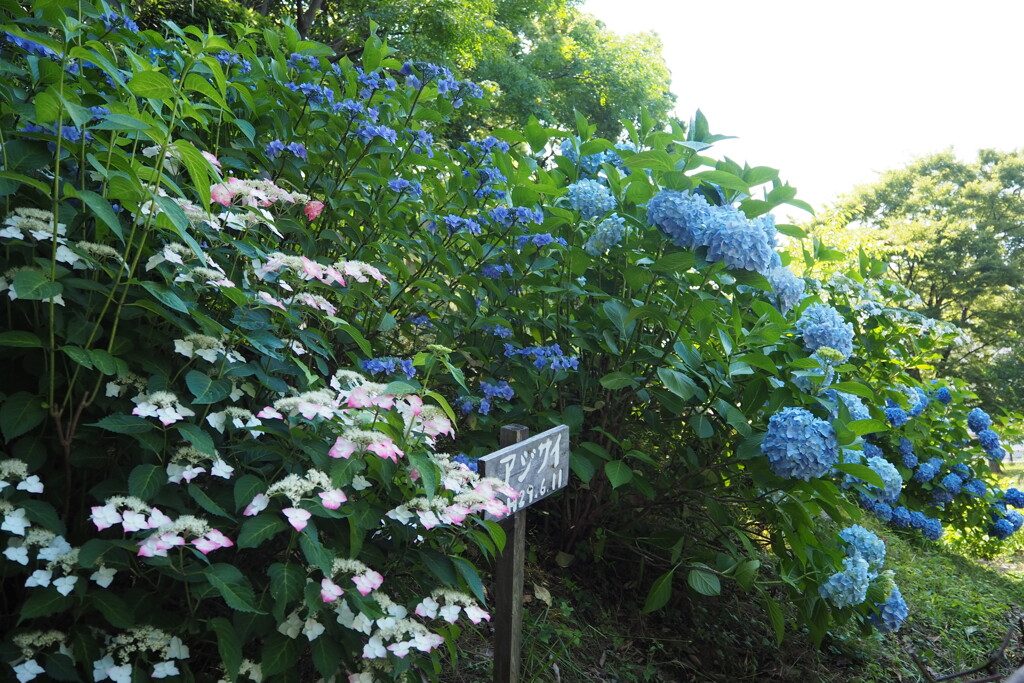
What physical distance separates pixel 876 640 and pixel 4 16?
3.30 meters

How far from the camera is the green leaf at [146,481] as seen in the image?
115 centimetres

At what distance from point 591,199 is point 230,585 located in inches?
62.5

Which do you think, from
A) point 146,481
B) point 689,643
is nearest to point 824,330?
point 689,643

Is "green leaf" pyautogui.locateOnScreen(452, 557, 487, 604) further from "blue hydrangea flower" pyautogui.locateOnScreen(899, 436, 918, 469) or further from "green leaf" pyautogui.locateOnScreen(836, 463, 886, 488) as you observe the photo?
"blue hydrangea flower" pyautogui.locateOnScreen(899, 436, 918, 469)

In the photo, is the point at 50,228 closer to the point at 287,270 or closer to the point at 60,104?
the point at 60,104

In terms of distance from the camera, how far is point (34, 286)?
113cm

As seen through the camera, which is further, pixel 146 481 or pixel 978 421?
pixel 978 421

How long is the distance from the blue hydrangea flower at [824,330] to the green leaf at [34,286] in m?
2.14

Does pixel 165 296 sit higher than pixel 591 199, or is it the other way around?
pixel 591 199

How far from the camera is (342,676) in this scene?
1.27 m

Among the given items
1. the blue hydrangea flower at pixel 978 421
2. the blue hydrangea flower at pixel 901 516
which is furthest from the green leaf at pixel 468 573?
the blue hydrangea flower at pixel 978 421

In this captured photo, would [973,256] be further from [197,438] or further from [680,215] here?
[197,438]

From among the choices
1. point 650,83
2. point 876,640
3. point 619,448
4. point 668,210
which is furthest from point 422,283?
point 650,83

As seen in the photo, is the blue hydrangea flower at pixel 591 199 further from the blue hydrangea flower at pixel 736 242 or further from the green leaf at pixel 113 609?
the green leaf at pixel 113 609
